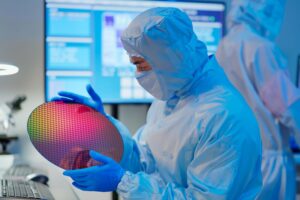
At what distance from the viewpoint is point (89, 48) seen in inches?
75.0

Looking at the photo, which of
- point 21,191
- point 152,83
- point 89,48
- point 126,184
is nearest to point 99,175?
point 126,184

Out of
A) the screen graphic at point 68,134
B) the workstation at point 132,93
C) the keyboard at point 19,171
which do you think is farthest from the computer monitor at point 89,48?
the screen graphic at point 68,134

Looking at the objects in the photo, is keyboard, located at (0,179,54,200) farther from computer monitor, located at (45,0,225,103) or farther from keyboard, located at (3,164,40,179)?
computer monitor, located at (45,0,225,103)

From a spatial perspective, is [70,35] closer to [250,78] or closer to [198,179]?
[250,78]

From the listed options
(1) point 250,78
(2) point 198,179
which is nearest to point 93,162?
(2) point 198,179

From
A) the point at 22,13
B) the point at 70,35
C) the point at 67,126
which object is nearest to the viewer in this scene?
the point at 67,126

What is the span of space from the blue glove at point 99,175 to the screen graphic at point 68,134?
3cm

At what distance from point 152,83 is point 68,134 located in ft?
1.09

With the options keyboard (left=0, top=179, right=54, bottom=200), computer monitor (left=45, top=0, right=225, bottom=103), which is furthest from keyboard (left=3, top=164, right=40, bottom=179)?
computer monitor (left=45, top=0, right=225, bottom=103)

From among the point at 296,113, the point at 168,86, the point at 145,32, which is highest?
the point at 145,32

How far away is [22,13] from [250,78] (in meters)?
1.16

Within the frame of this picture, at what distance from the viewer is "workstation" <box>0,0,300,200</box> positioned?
1.08 metres

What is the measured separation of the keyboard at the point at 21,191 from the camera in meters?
1.00

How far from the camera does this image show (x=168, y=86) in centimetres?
121
